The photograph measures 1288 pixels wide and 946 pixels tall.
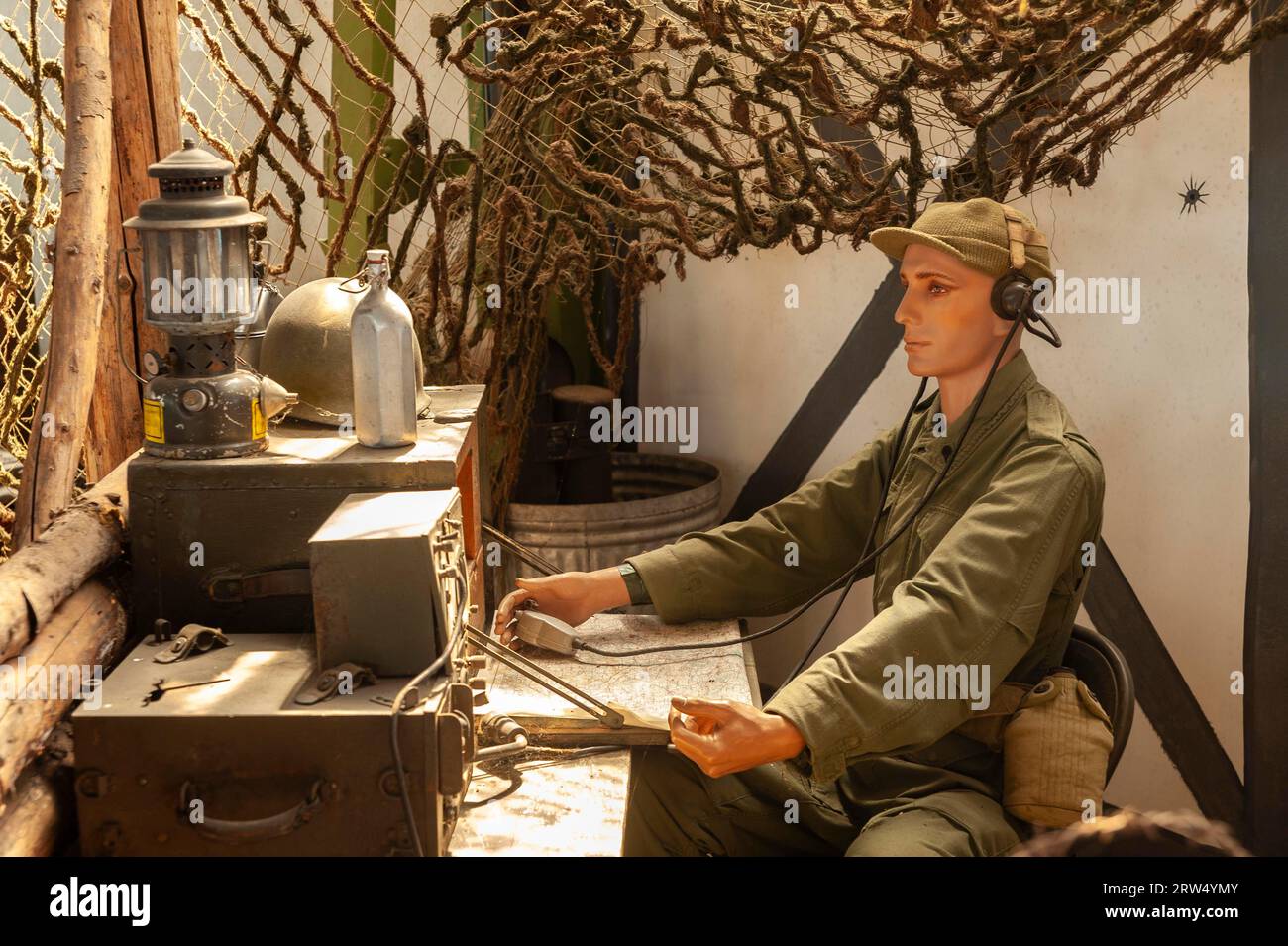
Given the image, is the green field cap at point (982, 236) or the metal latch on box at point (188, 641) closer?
the metal latch on box at point (188, 641)

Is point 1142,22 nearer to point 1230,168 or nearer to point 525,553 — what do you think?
point 1230,168

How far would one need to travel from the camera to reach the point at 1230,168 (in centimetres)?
388

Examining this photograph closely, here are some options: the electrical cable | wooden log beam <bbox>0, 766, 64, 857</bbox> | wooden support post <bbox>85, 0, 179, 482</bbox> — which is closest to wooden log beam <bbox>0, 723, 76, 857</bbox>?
wooden log beam <bbox>0, 766, 64, 857</bbox>

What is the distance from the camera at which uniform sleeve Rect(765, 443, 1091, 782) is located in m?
2.47

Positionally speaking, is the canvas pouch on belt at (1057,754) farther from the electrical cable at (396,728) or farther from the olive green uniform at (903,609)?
the electrical cable at (396,728)

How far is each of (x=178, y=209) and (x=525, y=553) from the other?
1.26 metres

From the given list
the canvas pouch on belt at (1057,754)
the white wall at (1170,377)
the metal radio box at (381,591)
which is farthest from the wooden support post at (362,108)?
the canvas pouch on belt at (1057,754)

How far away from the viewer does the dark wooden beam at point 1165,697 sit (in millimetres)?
4176

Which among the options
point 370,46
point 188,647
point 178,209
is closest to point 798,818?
point 188,647

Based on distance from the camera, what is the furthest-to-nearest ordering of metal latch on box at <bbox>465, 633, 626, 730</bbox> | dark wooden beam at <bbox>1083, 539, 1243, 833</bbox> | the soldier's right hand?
dark wooden beam at <bbox>1083, 539, 1243, 833</bbox> < the soldier's right hand < metal latch on box at <bbox>465, 633, 626, 730</bbox>

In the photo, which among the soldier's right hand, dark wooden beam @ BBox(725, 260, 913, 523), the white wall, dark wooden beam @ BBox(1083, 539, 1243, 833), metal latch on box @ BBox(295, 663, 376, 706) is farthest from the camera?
dark wooden beam @ BBox(725, 260, 913, 523)

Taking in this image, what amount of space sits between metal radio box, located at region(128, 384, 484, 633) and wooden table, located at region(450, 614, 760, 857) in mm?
515

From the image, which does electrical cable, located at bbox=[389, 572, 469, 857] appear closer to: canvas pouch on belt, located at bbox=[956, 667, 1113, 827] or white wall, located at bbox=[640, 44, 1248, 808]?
canvas pouch on belt, located at bbox=[956, 667, 1113, 827]

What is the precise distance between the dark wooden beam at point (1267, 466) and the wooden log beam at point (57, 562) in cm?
315
